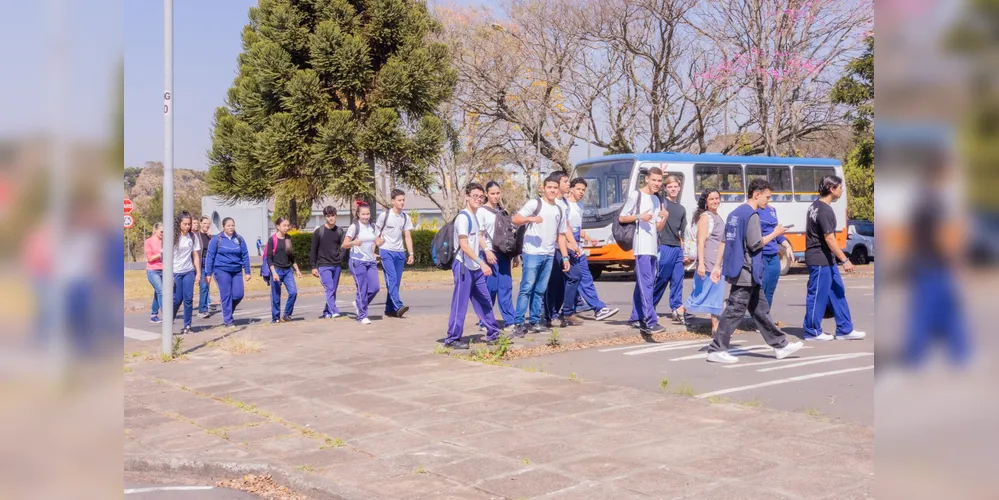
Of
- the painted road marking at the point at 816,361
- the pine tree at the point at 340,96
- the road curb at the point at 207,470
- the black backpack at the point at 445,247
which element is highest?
the pine tree at the point at 340,96

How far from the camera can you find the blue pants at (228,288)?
44.2 feet

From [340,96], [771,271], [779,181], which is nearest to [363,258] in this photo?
[771,271]

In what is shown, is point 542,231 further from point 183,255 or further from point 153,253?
point 153,253

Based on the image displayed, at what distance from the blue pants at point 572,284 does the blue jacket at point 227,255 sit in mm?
4920

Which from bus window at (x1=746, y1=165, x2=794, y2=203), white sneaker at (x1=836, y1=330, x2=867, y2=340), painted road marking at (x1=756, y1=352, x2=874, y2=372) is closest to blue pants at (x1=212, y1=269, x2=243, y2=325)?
painted road marking at (x1=756, y1=352, x2=874, y2=372)

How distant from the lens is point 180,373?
921cm

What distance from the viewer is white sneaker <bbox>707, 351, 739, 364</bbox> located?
29.7 feet

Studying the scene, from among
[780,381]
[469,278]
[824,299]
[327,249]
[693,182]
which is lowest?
[780,381]

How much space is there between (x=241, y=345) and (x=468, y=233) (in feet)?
10.2

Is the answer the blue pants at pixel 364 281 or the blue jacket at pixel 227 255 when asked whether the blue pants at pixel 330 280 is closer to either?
the blue pants at pixel 364 281

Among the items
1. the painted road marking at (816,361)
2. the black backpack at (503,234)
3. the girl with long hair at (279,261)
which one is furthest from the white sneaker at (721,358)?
the girl with long hair at (279,261)

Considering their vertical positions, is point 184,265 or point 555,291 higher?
point 184,265

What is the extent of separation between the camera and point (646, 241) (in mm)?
10477
